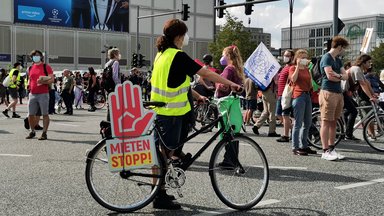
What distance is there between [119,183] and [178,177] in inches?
21.8

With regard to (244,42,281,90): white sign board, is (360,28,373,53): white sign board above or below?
above

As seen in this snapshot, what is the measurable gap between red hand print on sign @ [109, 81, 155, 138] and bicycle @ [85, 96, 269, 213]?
0.42ft

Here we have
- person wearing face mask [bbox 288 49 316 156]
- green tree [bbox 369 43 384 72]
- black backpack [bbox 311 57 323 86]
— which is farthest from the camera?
green tree [bbox 369 43 384 72]

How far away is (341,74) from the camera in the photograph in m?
7.45

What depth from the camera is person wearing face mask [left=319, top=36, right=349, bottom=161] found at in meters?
7.35

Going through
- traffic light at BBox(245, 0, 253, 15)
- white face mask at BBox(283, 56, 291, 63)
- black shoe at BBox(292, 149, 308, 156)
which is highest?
traffic light at BBox(245, 0, 253, 15)

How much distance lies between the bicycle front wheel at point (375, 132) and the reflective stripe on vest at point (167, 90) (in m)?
5.04

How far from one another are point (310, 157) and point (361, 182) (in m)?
1.94

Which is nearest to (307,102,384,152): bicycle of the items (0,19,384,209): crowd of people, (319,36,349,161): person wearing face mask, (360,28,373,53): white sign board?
(0,19,384,209): crowd of people

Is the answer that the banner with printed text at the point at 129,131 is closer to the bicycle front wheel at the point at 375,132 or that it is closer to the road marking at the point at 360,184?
the road marking at the point at 360,184

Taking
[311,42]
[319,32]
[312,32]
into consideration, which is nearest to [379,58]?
[319,32]

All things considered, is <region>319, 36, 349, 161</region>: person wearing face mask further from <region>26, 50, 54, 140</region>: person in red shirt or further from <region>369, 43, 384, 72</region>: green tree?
<region>369, 43, 384, 72</region>: green tree

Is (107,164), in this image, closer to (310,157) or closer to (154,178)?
(154,178)

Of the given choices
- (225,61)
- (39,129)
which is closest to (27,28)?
(39,129)
